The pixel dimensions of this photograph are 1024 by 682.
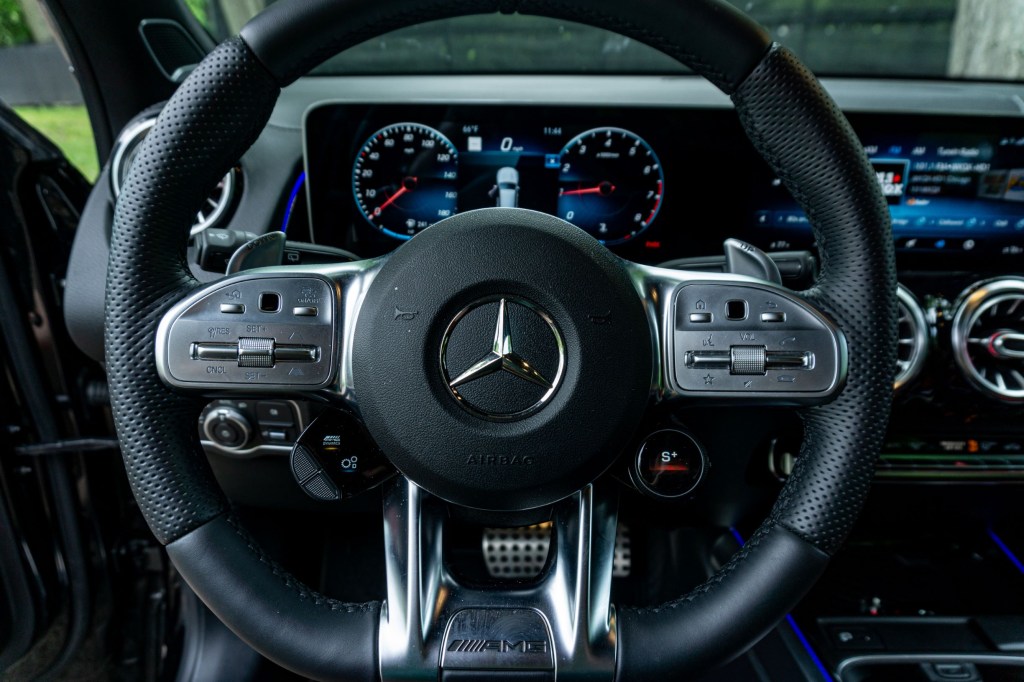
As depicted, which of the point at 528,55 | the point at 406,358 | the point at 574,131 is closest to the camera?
the point at 406,358

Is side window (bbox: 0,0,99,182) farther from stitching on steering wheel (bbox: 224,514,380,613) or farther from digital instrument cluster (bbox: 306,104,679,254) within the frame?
stitching on steering wheel (bbox: 224,514,380,613)

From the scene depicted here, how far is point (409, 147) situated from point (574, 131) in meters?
0.27

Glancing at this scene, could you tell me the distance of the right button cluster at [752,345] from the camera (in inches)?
29.2

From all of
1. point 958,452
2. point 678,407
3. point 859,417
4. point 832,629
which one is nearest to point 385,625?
point 678,407

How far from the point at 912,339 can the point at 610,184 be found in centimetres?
55

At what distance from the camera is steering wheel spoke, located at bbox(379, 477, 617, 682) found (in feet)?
2.35

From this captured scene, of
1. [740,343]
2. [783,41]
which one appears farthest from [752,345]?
[783,41]

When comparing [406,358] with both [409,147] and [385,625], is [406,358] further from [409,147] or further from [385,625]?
[409,147]

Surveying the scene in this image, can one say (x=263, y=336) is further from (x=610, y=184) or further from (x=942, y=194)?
(x=942, y=194)

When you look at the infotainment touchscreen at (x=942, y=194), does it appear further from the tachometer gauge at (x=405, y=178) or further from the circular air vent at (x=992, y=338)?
the tachometer gauge at (x=405, y=178)

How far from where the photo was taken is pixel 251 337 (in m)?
0.75

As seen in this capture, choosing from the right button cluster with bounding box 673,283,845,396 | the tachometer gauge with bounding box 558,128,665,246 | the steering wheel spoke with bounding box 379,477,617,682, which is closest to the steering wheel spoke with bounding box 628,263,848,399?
the right button cluster with bounding box 673,283,845,396

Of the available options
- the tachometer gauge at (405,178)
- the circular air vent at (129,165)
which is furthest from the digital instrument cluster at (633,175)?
the circular air vent at (129,165)

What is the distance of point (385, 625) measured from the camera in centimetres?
72
